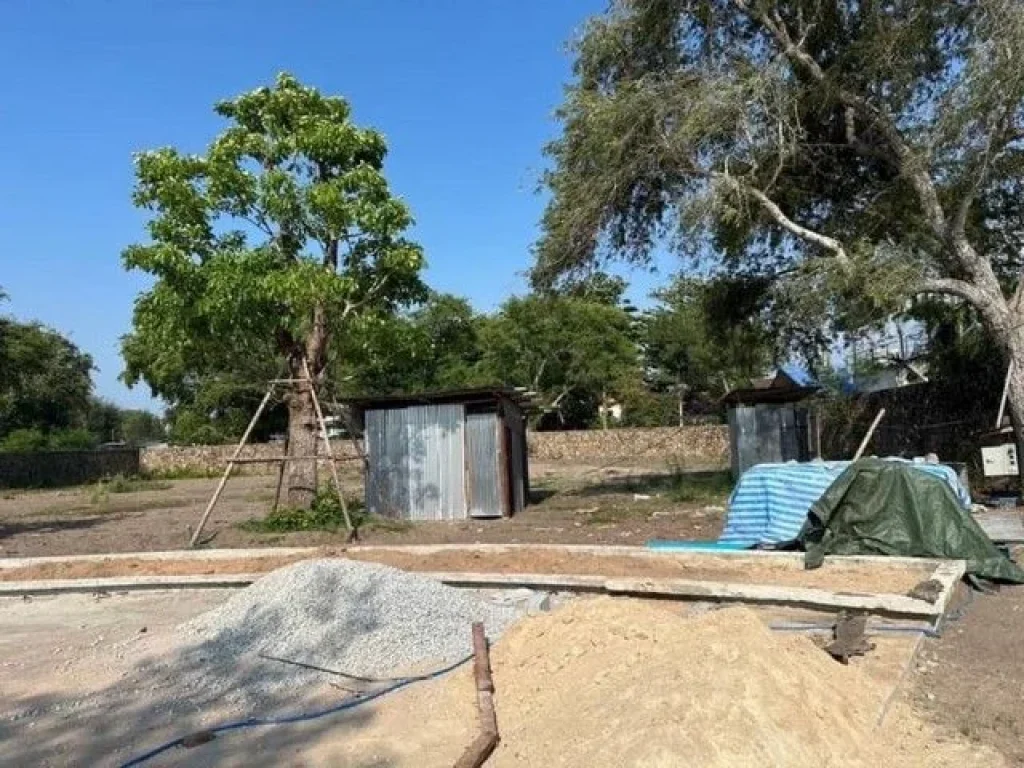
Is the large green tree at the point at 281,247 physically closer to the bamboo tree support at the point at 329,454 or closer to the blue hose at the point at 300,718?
the bamboo tree support at the point at 329,454

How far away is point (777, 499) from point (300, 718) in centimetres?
657

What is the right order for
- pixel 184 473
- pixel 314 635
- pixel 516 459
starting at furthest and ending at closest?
pixel 184 473 → pixel 516 459 → pixel 314 635

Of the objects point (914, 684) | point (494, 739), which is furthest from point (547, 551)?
point (494, 739)

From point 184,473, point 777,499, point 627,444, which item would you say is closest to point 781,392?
point 777,499

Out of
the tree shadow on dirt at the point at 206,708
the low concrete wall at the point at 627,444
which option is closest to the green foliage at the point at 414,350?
the low concrete wall at the point at 627,444

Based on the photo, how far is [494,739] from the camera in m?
4.65

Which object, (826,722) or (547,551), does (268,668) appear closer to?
(826,722)

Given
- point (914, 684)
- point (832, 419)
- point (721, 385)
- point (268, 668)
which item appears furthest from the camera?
point (721, 385)

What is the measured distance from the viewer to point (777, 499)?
414 inches

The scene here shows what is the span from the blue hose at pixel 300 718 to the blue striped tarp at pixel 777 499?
5258 millimetres

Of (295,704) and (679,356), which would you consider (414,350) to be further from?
(679,356)

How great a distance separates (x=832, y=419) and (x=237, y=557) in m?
12.6

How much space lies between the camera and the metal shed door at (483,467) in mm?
16828

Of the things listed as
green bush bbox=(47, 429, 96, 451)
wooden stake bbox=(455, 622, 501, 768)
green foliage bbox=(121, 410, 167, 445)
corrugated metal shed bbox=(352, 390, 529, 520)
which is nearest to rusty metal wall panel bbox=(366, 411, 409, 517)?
corrugated metal shed bbox=(352, 390, 529, 520)
